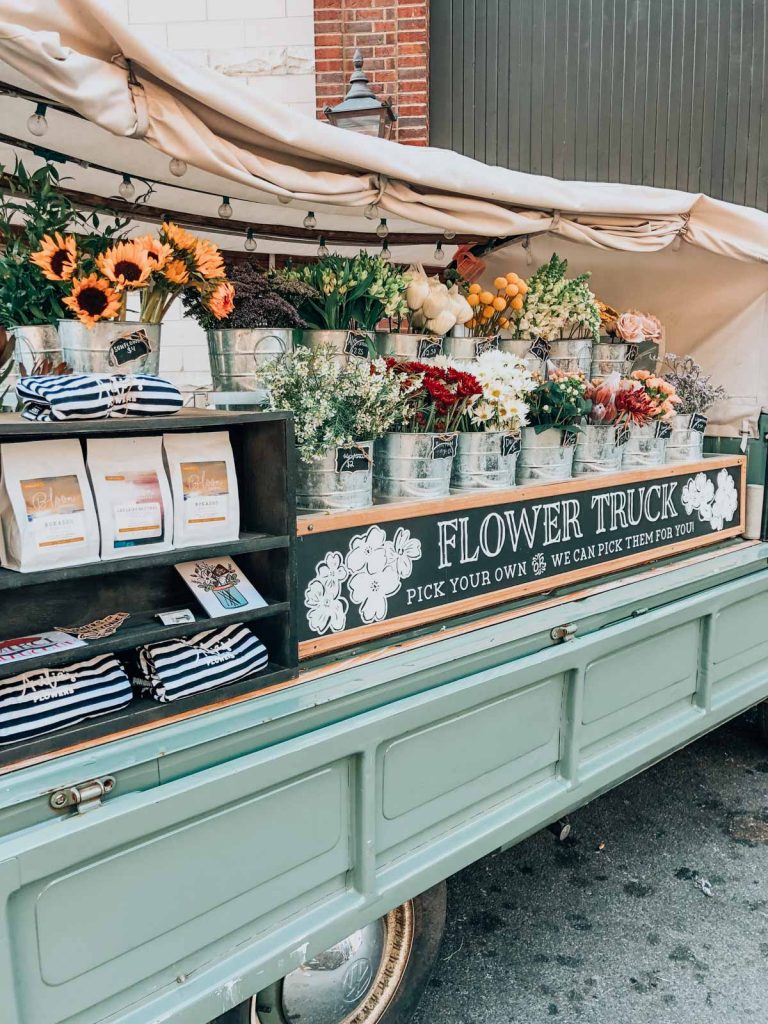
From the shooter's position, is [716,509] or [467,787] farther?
[716,509]

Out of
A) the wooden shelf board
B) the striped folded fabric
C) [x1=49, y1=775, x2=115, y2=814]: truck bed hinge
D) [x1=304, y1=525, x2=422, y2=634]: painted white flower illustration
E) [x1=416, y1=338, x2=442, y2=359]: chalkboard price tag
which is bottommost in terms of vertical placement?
[x1=49, y1=775, x2=115, y2=814]: truck bed hinge

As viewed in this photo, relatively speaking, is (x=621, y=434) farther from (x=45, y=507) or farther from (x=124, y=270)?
(x=45, y=507)

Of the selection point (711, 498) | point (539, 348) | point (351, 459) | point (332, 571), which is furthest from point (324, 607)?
point (711, 498)

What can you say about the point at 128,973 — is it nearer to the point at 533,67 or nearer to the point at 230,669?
the point at 230,669

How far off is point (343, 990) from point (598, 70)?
7437 mm

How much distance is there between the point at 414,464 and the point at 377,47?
565 centimetres

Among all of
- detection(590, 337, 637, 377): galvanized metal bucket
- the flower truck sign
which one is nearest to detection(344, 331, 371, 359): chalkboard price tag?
the flower truck sign

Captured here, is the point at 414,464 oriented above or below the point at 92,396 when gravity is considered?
below

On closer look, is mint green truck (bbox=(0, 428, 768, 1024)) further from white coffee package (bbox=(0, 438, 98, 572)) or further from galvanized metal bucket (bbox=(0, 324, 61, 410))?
galvanized metal bucket (bbox=(0, 324, 61, 410))

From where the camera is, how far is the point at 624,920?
3010 mm

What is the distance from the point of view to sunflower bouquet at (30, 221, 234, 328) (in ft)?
6.22

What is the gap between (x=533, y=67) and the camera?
7238 mm

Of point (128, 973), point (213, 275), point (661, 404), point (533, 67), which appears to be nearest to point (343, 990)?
point (128, 973)

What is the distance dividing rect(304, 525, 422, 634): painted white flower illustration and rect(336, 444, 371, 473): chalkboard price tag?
0.18m
